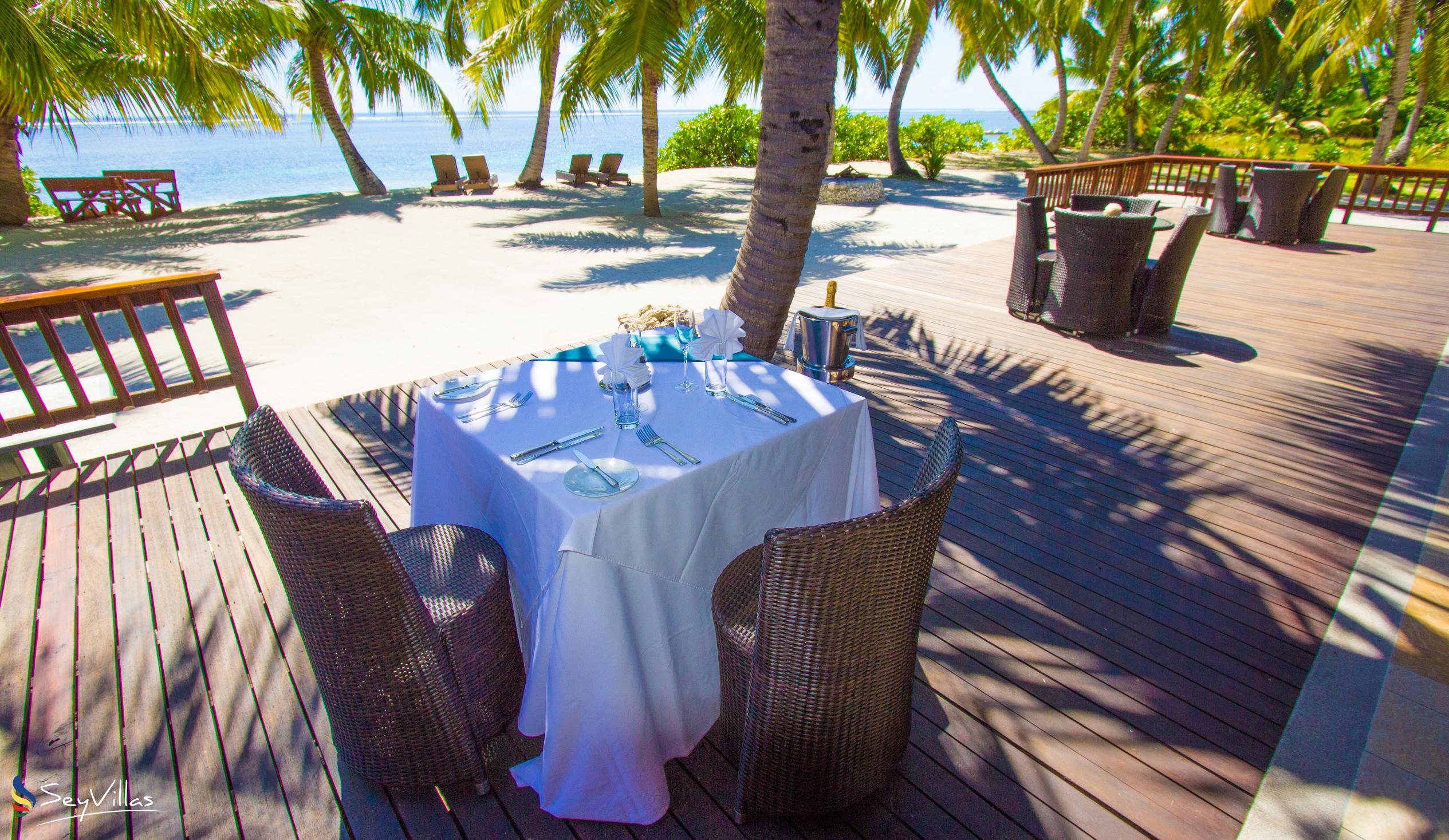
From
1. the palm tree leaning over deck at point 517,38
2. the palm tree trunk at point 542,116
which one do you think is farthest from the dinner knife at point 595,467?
the palm tree trunk at point 542,116

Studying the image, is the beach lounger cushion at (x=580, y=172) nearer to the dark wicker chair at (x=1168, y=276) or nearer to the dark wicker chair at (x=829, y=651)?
the dark wicker chair at (x=1168, y=276)

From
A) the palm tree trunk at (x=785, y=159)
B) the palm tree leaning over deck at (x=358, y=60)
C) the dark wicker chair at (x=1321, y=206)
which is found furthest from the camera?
the palm tree leaning over deck at (x=358, y=60)

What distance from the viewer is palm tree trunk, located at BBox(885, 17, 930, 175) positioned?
1516 centimetres

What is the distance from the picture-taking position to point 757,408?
2.25 m

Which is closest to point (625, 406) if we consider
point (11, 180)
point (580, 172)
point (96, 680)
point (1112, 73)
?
point (96, 680)

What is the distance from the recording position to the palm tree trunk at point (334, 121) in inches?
579

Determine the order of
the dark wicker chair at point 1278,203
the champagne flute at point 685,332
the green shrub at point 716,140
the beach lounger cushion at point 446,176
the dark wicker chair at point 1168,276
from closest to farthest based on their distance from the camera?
the champagne flute at point 685,332 → the dark wicker chair at point 1168,276 → the dark wicker chair at point 1278,203 → the beach lounger cushion at point 446,176 → the green shrub at point 716,140

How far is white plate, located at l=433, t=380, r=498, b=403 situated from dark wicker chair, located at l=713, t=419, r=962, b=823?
1.14m

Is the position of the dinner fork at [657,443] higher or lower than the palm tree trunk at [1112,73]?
lower

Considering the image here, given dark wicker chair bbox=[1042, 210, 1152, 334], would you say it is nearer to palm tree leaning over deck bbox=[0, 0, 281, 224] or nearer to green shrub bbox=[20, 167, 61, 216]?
palm tree leaning over deck bbox=[0, 0, 281, 224]

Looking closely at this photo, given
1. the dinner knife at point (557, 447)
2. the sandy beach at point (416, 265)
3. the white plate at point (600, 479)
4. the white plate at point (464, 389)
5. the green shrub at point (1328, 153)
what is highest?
the green shrub at point (1328, 153)

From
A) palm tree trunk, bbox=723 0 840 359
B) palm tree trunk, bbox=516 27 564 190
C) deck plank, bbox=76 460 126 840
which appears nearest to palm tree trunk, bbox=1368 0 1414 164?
palm tree trunk, bbox=723 0 840 359

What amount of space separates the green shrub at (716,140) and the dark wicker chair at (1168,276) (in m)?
16.1

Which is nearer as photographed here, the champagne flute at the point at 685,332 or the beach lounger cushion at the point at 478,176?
the champagne flute at the point at 685,332
